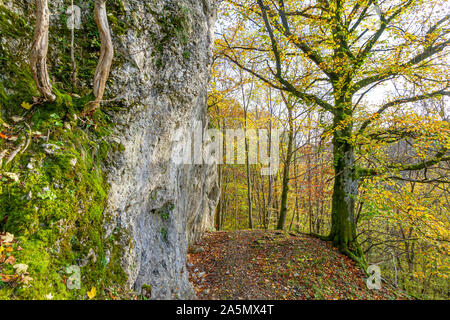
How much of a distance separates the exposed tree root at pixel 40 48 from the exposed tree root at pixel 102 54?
0.52m

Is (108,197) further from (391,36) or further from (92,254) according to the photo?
(391,36)

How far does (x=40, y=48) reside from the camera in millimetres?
1983

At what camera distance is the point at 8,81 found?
213 cm

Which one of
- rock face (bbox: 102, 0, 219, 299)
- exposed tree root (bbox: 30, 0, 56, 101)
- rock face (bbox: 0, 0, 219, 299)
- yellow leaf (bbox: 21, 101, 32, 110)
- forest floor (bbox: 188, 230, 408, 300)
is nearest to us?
exposed tree root (bbox: 30, 0, 56, 101)

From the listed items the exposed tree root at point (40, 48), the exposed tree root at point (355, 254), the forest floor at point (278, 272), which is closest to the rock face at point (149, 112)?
the exposed tree root at point (40, 48)

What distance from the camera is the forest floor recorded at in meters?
5.29

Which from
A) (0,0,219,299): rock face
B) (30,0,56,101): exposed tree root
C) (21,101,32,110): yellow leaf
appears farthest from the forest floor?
(30,0,56,101): exposed tree root

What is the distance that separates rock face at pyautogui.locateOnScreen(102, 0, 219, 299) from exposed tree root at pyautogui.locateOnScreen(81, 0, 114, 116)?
1.61 feet

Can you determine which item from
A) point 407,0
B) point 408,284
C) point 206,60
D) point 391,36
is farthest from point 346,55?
point 408,284

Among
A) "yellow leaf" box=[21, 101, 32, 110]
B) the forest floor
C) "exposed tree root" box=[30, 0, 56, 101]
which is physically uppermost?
"exposed tree root" box=[30, 0, 56, 101]

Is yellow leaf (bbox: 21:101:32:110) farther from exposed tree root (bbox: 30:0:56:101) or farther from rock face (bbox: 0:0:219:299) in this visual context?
rock face (bbox: 0:0:219:299)

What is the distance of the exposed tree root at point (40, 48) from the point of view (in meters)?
1.91

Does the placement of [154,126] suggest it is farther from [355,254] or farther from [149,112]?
[355,254]

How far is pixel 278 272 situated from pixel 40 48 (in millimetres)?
7127
